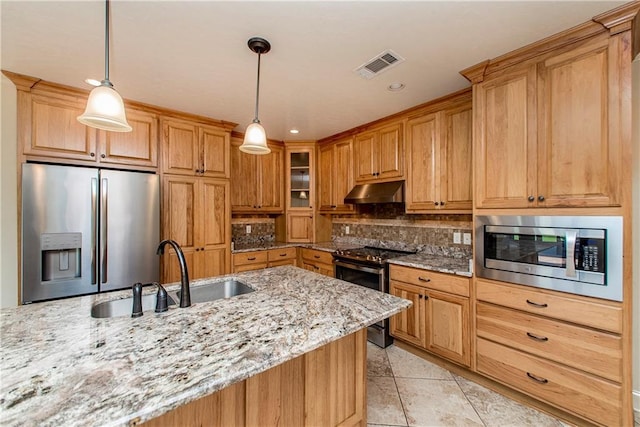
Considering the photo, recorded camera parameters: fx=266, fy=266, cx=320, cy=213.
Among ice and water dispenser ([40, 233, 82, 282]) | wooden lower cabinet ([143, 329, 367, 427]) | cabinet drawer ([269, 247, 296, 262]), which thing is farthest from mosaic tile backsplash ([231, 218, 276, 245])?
wooden lower cabinet ([143, 329, 367, 427])

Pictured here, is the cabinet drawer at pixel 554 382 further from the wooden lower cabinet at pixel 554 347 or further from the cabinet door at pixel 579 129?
the cabinet door at pixel 579 129

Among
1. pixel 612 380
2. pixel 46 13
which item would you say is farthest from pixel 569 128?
pixel 46 13

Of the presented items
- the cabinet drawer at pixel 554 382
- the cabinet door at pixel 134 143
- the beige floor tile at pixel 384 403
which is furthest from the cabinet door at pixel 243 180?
the cabinet drawer at pixel 554 382

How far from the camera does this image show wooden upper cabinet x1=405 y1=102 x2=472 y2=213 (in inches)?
99.9

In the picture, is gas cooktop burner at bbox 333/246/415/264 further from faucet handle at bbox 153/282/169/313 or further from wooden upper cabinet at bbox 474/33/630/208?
faucet handle at bbox 153/282/169/313

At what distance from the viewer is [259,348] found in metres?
0.97

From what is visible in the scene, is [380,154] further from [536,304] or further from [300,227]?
[536,304]

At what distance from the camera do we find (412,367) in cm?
244

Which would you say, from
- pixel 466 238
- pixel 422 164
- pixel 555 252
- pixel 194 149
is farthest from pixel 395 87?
pixel 194 149

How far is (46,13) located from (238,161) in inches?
94.0

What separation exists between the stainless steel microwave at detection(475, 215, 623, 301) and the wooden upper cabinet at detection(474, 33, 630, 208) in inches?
5.0

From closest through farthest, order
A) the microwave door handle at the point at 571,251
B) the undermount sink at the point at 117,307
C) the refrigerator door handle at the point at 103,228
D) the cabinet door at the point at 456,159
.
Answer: the undermount sink at the point at 117,307 < the microwave door handle at the point at 571,251 < the refrigerator door handle at the point at 103,228 < the cabinet door at the point at 456,159

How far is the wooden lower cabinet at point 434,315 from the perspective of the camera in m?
2.23

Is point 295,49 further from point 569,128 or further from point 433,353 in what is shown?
point 433,353
